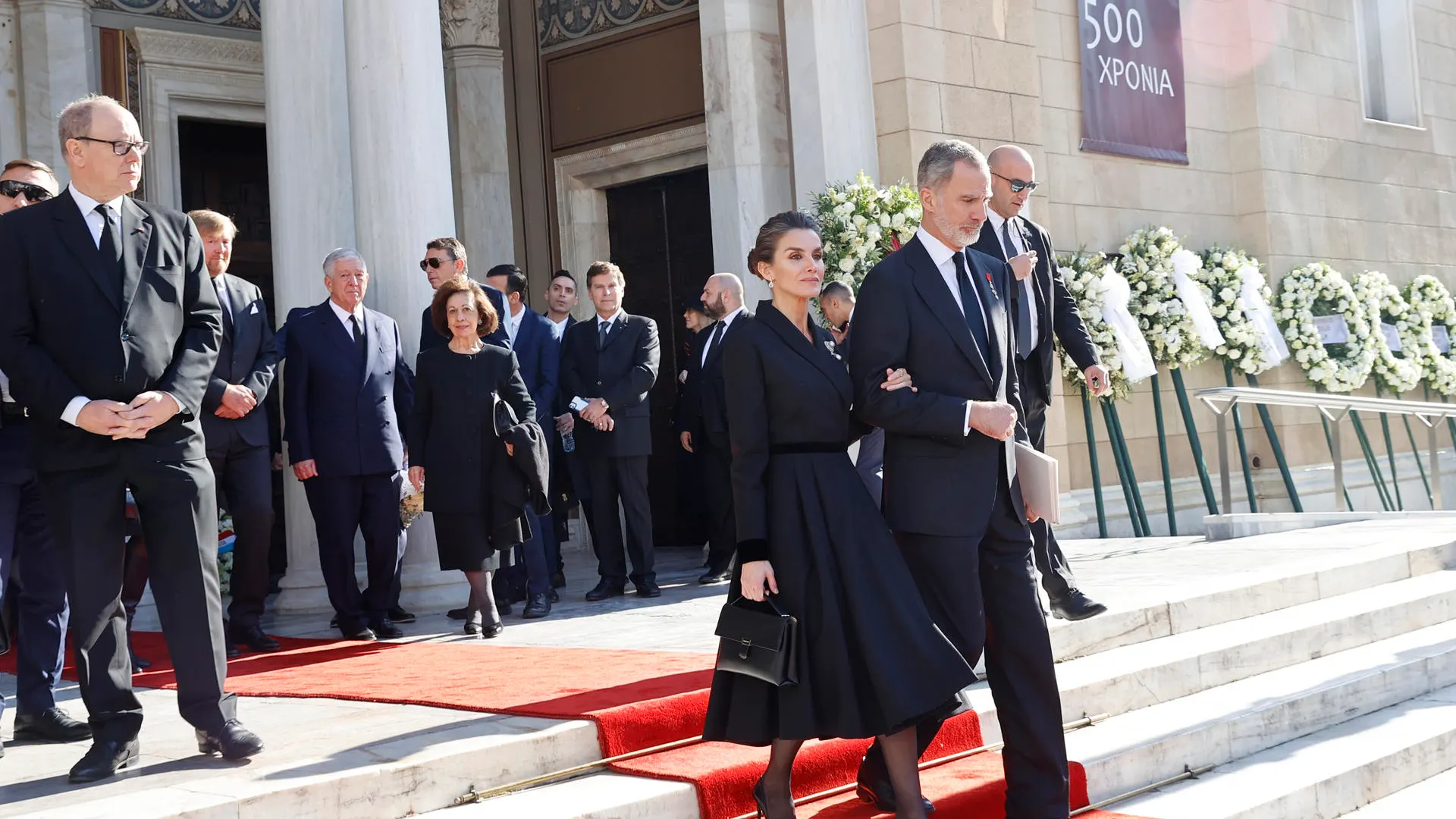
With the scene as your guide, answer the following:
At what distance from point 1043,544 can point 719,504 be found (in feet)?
10.2

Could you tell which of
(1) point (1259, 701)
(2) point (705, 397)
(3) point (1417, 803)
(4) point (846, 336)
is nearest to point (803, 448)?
(1) point (1259, 701)

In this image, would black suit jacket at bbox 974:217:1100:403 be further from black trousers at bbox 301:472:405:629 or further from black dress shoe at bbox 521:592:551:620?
black trousers at bbox 301:472:405:629

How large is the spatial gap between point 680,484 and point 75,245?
7441 mm

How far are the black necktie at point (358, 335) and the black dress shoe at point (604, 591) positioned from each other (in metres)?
1.82

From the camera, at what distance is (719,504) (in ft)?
27.5

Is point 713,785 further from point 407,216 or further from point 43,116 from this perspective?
point 43,116

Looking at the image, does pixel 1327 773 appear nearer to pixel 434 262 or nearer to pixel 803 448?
pixel 803 448

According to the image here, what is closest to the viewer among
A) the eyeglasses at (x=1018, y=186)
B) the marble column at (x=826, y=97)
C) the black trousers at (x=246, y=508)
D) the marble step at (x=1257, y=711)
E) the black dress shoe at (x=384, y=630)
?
the marble step at (x=1257, y=711)

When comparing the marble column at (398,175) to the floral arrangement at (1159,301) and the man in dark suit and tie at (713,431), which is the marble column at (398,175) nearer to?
the man in dark suit and tie at (713,431)

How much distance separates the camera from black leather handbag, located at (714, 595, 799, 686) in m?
3.62

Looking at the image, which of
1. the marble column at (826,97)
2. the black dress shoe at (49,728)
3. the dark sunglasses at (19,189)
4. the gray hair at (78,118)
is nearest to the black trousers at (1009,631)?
the gray hair at (78,118)

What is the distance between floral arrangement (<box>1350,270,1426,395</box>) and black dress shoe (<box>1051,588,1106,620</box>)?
8686 mm

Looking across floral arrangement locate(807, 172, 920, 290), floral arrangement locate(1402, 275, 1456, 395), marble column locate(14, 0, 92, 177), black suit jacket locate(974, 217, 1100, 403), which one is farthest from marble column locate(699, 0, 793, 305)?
floral arrangement locate(1402, 275, 1456, 395)

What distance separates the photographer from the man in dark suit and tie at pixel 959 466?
3.82m
